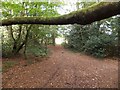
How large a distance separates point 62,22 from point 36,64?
19.4 ft

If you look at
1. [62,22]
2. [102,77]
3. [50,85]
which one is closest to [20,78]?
[50,85]

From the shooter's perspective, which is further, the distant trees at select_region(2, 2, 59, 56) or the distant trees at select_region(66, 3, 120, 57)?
the distant trees at select_region(66, 3, 120, 57)

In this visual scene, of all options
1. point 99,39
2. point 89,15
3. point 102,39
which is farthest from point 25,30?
point 89,15

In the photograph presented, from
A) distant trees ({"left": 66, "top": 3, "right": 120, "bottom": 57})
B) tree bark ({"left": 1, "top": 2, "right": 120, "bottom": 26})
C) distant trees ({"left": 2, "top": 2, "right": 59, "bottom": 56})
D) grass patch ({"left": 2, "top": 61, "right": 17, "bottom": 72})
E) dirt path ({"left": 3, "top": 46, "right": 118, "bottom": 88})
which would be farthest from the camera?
distant trees ({"left": 66, "top": 3, "right": 120, "bottom": 57})

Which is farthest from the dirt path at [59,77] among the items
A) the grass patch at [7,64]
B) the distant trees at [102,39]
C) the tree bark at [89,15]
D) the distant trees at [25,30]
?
the distant trees at [102,39]

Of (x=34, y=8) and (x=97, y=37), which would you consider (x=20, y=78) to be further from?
(x=97, y=37)

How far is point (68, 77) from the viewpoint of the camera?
26.0 feet

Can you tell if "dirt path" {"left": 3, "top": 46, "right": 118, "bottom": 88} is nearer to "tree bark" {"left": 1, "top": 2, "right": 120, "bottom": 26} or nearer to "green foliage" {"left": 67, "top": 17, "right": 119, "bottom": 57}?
"tree bark" {"left": 1, "top": 2, "right": 120, "bottom": 26}

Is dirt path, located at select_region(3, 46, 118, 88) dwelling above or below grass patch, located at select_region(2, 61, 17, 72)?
below

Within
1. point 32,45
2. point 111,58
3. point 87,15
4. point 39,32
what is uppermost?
point 87,15

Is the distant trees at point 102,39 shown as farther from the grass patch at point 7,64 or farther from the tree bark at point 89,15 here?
the tree bark at point 89,15

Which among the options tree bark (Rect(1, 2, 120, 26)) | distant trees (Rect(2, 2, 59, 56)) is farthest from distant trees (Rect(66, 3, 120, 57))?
tree bark (Rect(1, 2, 120, 26))

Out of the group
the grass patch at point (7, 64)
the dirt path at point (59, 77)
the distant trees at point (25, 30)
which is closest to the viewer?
the dirt path at point (59, 77)

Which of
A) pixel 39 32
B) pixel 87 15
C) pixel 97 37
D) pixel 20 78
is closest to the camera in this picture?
pixel 87 15
